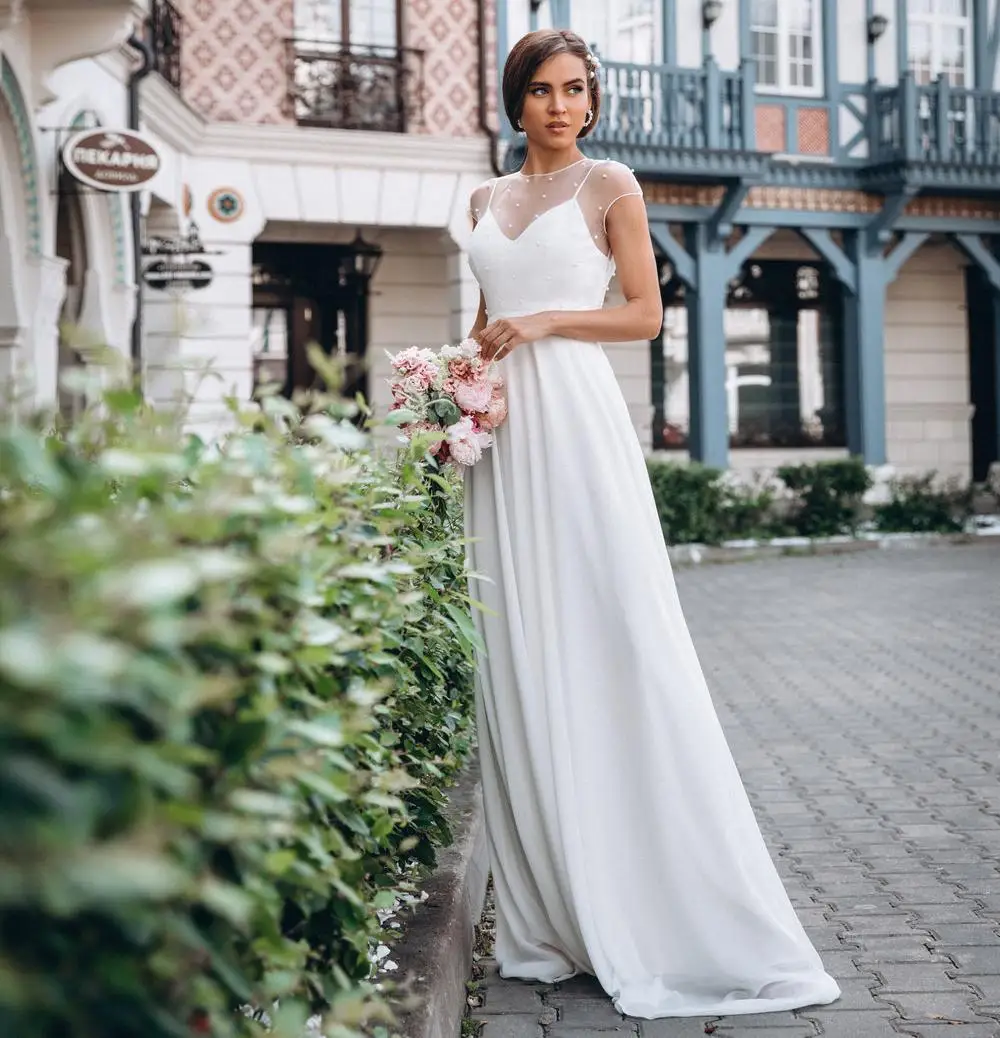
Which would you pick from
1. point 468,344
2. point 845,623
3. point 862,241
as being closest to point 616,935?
point 468,344

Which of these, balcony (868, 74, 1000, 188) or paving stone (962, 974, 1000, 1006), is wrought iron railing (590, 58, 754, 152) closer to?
balcony (868, 74, 1000, 188)

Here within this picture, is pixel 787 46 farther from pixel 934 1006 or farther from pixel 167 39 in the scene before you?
pixel 934 1006

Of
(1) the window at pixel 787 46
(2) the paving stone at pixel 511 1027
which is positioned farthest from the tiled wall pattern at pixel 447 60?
(2) the paving stone at pixel 511 1027

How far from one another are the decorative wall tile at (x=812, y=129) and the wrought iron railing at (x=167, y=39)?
7674mm

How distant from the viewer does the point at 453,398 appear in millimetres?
3322

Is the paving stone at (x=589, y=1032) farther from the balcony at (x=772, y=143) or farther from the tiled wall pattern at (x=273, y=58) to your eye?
the balcony at (x=772, y=143)

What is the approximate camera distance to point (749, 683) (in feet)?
25.9

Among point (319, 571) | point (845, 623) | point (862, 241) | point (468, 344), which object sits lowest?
point (845, 623)

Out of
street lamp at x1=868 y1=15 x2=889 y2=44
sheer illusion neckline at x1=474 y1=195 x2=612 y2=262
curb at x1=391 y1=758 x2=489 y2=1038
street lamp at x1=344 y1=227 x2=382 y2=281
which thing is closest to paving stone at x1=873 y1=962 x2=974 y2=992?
curb at x1=391 y1=758 x2=489 y2=1038

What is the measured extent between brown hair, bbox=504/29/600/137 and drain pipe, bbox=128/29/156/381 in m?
9.79

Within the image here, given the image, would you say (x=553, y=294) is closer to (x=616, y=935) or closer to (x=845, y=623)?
(x=616, y=935)

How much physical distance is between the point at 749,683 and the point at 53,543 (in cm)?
707

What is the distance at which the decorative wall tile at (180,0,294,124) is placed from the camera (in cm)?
1549

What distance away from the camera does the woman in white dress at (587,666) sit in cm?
311
